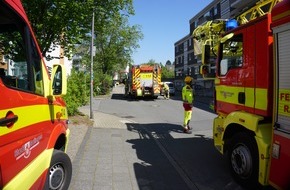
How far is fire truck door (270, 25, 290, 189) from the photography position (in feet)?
14.7

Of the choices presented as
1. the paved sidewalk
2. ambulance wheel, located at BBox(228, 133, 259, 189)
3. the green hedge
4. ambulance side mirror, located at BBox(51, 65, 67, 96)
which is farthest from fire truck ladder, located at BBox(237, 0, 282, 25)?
the green hedge

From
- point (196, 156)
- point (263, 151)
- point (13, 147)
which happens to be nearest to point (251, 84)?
point (263, 151)

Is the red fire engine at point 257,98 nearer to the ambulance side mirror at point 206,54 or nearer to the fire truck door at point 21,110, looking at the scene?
the ambulance side mirror at point 206,54

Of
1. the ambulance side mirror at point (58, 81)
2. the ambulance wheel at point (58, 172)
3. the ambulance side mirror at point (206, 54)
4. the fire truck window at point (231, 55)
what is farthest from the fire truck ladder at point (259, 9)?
the ambulance wheel at point (58, 172)

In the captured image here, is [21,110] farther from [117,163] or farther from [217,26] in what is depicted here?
[217,26]

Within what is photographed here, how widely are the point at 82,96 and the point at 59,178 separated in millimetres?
11458

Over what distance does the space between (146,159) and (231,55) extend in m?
3.01

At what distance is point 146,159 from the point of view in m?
8.13

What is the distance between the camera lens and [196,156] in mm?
8359

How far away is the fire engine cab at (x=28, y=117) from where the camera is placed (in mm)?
3127

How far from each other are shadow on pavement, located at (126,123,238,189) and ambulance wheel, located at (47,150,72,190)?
142cm

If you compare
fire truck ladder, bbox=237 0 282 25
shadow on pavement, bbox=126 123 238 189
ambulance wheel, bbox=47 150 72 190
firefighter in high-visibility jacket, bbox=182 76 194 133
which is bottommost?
shadow on pavement, bbox=126 123 238 189

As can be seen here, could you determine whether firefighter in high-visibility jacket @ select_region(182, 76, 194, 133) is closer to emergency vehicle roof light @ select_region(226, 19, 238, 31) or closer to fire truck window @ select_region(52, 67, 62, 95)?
emergency vehicle roof light @ select_region(226, 19, 238, 31)

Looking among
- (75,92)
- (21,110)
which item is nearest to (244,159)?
(21,110)
